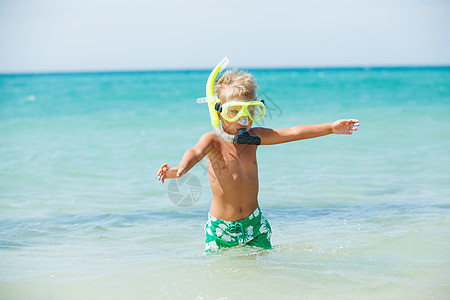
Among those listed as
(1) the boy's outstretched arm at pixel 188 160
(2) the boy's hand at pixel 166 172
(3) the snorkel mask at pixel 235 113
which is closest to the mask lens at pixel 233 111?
(3) the snorkel mask at pixel 235 113

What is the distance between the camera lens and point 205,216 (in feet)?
17.2

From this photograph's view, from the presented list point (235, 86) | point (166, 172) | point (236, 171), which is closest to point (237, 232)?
point (236, 171)

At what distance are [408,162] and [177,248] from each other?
4.83 metres

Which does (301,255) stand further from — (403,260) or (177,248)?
(177,248)

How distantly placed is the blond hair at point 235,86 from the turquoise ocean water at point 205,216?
2.22 feet

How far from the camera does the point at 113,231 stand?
4.74m

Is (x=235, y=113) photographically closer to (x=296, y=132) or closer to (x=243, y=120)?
(x=243, y=120)

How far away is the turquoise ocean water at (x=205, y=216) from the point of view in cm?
292

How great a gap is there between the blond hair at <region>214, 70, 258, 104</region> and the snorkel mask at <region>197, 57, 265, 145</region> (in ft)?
0.18

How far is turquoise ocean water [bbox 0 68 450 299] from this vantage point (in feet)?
9.58

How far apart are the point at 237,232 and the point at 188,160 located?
2.06 feet

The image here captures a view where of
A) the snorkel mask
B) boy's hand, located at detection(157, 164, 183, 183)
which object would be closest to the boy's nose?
the snorkel mask

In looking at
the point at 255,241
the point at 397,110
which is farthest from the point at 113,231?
the point at 397,110

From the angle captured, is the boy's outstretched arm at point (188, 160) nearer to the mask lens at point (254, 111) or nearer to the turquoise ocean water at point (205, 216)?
the mask lens at point (254, 111)
